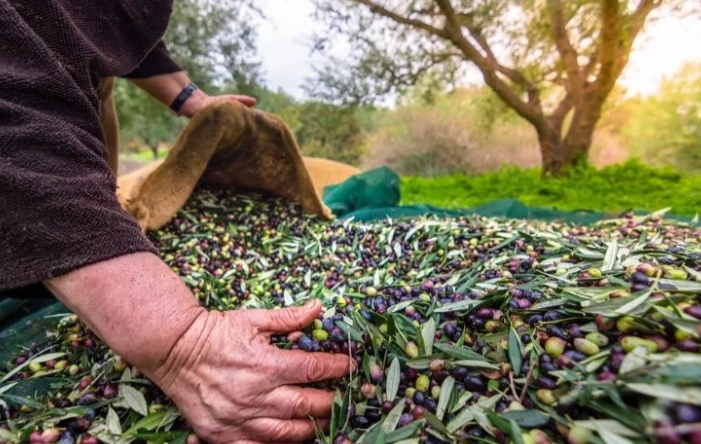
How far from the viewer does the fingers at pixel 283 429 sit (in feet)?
2.42

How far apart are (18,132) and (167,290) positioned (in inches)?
14.1

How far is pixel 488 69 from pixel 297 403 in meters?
4.07

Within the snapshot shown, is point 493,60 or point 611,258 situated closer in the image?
point 611,258

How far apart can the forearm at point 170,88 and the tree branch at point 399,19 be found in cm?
237

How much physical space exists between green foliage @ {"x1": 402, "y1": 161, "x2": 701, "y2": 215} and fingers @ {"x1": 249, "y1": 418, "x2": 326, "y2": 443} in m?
2.55

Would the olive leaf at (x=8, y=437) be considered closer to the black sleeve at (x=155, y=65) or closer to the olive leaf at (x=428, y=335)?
the olive leaf at (x=428, y=335)

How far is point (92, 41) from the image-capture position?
89 cm

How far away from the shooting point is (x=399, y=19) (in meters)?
3.84

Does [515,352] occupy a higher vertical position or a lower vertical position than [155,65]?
lower

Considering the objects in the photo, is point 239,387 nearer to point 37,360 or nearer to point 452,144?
point 37,360

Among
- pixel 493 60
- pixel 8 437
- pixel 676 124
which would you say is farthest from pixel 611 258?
pixel 676 124

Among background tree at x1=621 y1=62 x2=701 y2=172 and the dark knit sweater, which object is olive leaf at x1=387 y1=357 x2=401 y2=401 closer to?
the dark knit sweater

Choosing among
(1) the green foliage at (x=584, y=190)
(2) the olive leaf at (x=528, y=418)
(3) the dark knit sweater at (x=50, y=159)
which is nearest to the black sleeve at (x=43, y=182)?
(3) the dark knit sweater at (x=50, y=159)

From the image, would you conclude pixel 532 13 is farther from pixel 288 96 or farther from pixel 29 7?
pixel 288 96
